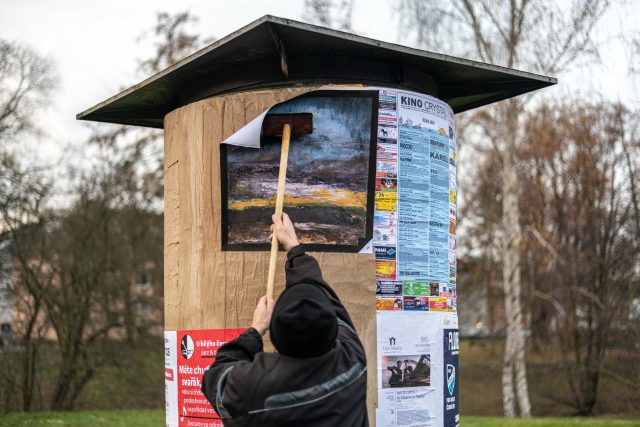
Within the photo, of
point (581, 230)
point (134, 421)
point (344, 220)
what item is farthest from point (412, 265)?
point (581, 230)

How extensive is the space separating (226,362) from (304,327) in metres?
0.49

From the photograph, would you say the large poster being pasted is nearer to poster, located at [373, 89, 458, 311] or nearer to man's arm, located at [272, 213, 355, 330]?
poster, located at [373, 89, 458, 311]

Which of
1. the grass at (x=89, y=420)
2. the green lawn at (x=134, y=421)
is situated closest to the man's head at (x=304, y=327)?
the green lawn at (x=134, y=421)

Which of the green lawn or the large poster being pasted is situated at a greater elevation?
the large poster being pasted

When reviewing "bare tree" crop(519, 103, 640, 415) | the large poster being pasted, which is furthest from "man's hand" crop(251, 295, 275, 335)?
"bare tree" crop(519, 103, 640, 415)

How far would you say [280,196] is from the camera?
12.2 feet

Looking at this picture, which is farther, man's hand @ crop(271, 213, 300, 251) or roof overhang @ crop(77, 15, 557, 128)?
roof overhang @ crop(77, 15, 557, 128)

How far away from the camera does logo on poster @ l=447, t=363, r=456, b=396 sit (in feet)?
13.9

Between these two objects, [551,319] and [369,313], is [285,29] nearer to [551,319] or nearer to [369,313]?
[369,313]

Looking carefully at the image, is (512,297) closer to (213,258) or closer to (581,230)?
(581,230)

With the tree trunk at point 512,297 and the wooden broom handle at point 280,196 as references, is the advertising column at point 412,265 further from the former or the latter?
the tree trunk at point 512,297

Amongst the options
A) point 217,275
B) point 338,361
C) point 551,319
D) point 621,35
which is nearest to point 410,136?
point 217,275

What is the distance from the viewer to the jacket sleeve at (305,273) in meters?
3.21

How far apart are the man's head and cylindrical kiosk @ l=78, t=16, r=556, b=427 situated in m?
0.93
